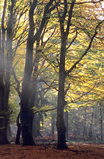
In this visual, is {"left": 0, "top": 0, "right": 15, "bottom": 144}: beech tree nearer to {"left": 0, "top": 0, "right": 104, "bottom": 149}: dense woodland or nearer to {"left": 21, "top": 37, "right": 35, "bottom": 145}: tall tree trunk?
{"left": 0, "top": 0, "right": 104, "bottom": 149}: dense woodland

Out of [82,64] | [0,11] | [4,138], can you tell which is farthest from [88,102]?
[0,11]

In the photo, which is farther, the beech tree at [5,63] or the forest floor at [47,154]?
the beech tree at [5,63]

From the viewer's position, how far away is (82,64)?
991 centimetres

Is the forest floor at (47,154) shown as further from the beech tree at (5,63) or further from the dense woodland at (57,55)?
the beech tree at (5,63)

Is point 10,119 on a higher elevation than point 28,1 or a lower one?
lower

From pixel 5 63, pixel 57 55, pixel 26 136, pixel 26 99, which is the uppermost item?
pixel 57 55

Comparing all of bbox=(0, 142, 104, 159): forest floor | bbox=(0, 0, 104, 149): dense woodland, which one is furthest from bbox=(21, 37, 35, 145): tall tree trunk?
bbox=(0, 142, 104, 159): forest floor

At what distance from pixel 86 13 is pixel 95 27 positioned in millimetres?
887

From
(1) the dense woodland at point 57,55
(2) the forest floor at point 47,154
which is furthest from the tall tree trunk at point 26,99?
(2) the forest floor at point 47,154

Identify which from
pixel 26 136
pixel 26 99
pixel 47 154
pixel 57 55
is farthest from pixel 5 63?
pixel 47 154

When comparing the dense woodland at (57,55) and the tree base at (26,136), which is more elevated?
the dense woodland at (57,55)

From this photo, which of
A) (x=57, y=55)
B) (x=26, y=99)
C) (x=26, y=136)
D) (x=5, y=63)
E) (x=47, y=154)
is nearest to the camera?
(x=47, y=154)

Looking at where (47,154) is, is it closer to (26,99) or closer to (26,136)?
(26,136)

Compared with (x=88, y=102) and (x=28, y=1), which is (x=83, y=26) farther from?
(x=88, y=102)
